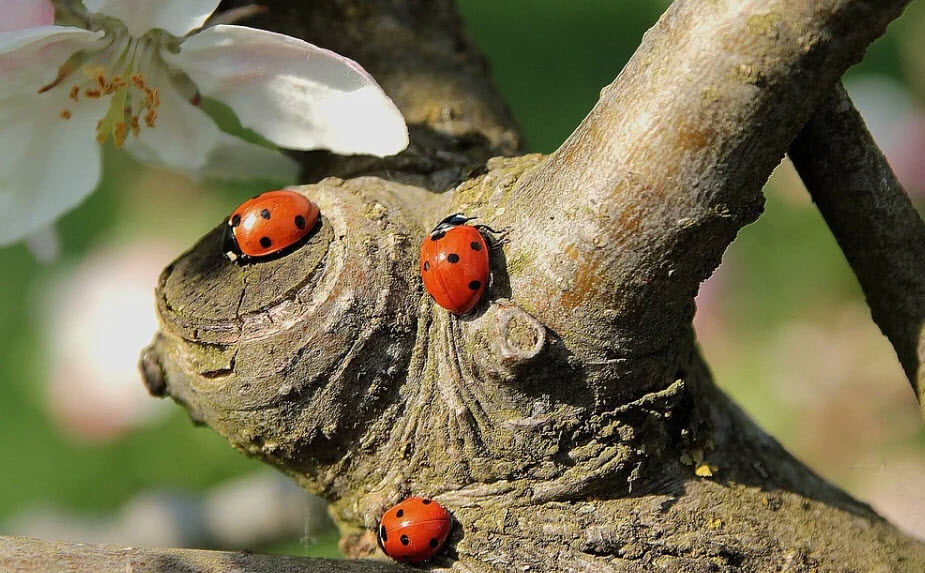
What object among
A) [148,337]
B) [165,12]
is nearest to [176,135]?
Answer: [165,12]

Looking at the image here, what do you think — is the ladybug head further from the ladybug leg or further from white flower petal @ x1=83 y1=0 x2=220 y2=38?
white flower petal @ x1=83 y1=0 x2=220 y2=38

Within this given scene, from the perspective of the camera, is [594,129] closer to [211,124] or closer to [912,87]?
[211,124]

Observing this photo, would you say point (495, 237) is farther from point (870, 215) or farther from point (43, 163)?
point (43, 163)

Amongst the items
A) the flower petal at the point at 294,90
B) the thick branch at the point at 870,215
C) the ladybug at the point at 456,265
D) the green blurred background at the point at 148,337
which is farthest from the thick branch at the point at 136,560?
the green blurred background at the point at 148,337

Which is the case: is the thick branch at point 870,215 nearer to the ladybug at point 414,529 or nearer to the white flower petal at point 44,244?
the ladybug at point 414,529

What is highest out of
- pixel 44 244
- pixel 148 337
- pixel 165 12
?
pixel 165 12

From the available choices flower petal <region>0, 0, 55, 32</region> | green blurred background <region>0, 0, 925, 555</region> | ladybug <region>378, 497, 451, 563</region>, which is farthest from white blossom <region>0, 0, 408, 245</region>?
green blurred background <region>0, 0, 925, 555</region>
